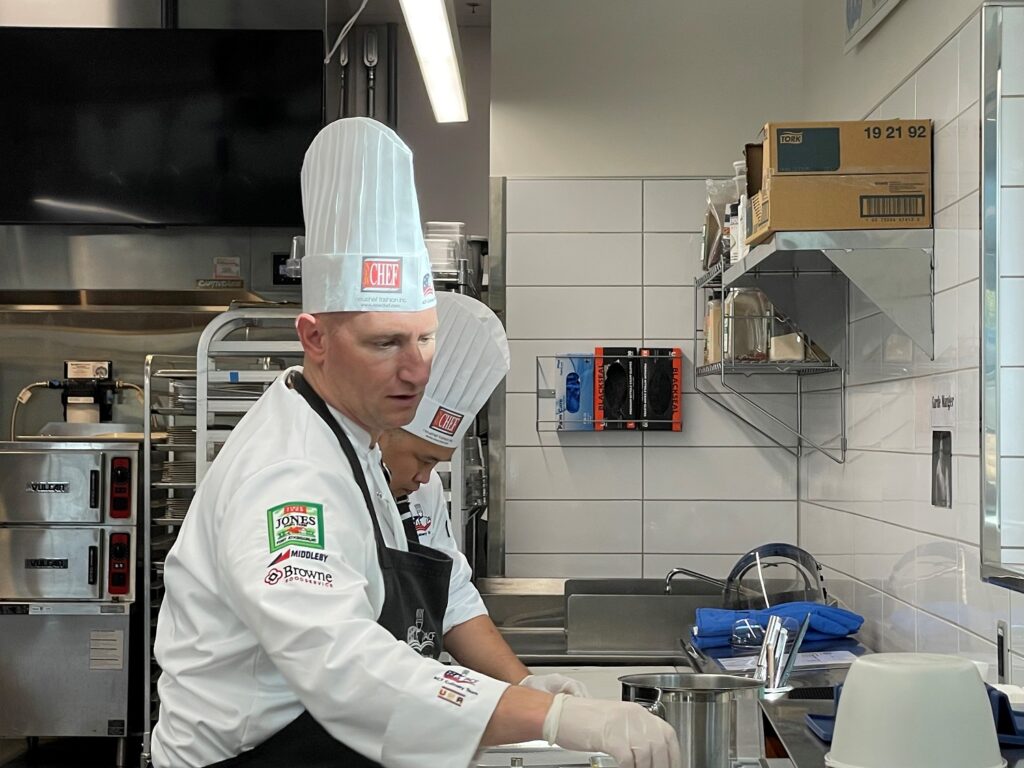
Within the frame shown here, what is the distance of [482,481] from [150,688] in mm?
1572

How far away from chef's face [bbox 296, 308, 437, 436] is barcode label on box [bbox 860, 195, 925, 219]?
4.69ft

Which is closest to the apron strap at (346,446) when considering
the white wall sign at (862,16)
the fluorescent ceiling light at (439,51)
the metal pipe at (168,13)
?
the fluorescent ceiling light at (439,51)

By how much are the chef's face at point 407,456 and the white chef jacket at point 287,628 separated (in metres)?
0.40

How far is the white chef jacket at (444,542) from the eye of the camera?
2.27 m

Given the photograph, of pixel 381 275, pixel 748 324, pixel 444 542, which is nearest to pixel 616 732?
pixel 381 275

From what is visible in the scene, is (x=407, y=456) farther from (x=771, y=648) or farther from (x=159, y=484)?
(x=159, y=484)

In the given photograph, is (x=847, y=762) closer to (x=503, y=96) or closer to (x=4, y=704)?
(x=503, y=96)

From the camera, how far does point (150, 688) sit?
192 inches

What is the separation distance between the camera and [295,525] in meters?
1.47

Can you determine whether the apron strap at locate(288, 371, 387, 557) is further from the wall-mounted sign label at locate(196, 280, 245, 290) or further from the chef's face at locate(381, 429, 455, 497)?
the wall-mounted sign label at locate(196, 280, 245, 290)

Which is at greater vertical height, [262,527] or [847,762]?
[262,527]

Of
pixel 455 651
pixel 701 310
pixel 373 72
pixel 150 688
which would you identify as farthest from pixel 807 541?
pixel 373 72

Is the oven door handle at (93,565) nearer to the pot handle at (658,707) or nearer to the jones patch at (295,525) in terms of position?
the jones patch at (295,525)

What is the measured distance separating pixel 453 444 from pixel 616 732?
0.82 m
